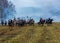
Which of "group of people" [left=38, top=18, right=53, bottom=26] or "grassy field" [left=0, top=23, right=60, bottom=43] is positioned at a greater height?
"group of people" [left=38, top=18, right=53, bottom=26]

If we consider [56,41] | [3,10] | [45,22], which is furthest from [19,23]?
[56,41]

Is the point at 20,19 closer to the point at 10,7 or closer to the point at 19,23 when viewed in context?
the point at 19,23

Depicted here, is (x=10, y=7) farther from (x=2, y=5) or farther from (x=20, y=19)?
(x=20, y=19)

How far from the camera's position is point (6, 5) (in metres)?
70.0

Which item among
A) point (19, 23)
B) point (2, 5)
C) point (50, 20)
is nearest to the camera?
point (19, 23)

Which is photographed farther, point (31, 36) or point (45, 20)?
point (45, 20)

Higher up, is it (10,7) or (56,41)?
(10,7)

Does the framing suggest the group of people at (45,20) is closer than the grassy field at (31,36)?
No

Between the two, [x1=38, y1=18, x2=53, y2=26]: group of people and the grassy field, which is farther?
[x1=38, y1=18, x2=53, y2=26]: group of people

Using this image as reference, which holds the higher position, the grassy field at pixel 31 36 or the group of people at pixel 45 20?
the group of people at pixel 45 20

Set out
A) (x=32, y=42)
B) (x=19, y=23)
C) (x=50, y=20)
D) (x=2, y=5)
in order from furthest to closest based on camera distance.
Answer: (x=2, y=5), (x=50, y=20), (x=19, y=23), (x=32, y=42)

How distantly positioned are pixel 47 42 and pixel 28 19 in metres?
26.9

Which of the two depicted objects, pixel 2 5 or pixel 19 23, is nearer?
pixel 19 23

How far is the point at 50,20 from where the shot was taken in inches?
2265
